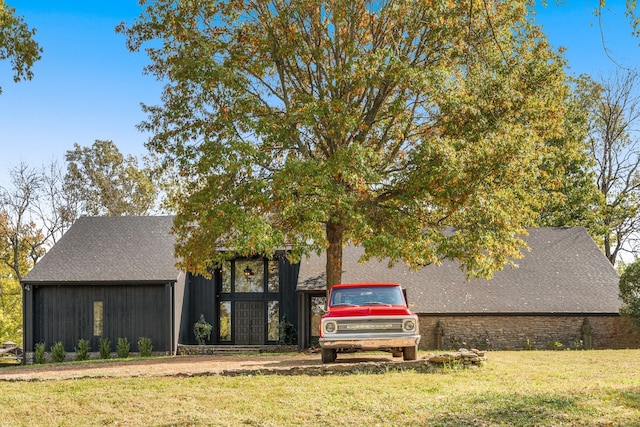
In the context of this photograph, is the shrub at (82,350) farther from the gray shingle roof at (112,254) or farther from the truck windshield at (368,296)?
the truck windshield at (368,296)

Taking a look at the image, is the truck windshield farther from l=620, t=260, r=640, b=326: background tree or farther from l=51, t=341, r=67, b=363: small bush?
l=51, t=341, r=67, b=363: small bush

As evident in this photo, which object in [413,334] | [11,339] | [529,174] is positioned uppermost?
[529,174]

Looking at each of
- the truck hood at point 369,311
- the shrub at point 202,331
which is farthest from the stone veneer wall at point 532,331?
the truck hood at point 369,311

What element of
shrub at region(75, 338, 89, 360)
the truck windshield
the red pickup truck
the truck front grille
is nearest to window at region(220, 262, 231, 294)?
shrub at region(75, 338, 89, 360)

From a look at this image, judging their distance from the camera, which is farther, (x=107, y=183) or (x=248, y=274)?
(x=107, y=183)

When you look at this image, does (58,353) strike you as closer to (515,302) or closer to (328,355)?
(328,355)

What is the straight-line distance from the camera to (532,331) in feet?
85.6

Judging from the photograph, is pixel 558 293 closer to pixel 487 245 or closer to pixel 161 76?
pixel 487 245

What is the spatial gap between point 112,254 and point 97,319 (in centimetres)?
281

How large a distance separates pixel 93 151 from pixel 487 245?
4106 cm

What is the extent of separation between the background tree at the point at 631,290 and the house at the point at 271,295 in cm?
119

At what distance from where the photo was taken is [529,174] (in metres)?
21.0

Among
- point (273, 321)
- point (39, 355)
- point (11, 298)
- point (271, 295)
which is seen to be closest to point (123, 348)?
point (39, 355)

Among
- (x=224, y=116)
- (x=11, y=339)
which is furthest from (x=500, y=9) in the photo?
(x=11, y=339)
